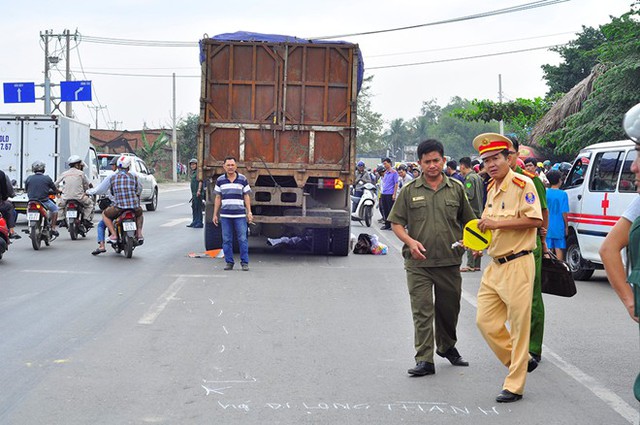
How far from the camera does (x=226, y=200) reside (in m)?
13.3

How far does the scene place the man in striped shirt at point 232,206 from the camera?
43.6 ft

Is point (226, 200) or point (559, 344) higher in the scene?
point (226, 200)

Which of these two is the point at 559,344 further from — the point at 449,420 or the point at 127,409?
the point at 127,409

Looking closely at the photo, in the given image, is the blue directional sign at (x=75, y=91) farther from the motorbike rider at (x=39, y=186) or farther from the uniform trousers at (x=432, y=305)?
the uniform trousers at (x=432, y=305)

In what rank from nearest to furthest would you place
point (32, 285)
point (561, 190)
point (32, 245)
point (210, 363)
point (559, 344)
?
point (210, 363)
point (559, 344)
point (32, 285)
point (561, 190)
point (32, 245)

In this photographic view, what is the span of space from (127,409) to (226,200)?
771 cm

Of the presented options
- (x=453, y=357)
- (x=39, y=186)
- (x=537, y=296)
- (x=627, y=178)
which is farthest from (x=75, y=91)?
(x=537, y=296)

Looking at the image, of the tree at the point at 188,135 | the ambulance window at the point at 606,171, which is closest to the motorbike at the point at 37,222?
the ambulance window at the point at 606,171

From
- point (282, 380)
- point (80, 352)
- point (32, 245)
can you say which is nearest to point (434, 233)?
point (282, 380)

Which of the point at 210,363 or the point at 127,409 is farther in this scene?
the point at 210,363

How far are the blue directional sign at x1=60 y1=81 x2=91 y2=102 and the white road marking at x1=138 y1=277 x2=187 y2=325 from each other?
34.7 metres

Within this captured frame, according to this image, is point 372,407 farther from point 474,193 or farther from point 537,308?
point 474,193

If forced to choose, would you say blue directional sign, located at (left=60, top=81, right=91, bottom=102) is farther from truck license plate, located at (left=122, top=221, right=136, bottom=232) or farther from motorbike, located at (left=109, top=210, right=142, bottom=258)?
truck license plate, located at (left=122, top=221, right=136, bottom=232)

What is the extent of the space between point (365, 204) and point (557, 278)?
56.7 ft
